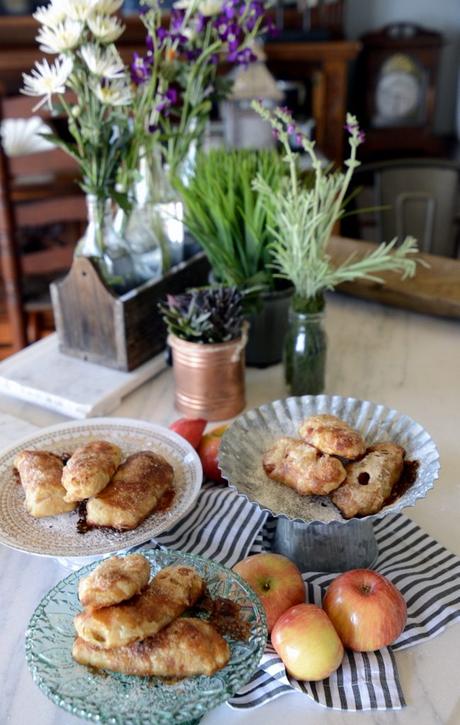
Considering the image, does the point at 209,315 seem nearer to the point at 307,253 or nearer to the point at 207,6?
the point at 307,253

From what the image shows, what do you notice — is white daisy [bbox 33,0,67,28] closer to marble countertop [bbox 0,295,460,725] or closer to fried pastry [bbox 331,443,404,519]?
marble countertop [bbox 0,295,460,725]

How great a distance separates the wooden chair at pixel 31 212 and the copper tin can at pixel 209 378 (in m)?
1.04

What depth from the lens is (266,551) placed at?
2.66ft

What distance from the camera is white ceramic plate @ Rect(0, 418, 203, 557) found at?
0.75m

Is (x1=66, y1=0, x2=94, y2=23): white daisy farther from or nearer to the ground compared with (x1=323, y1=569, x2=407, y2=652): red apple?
farther from the ground

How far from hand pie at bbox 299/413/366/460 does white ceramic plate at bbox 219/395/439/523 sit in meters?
0.05

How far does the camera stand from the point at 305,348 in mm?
1053

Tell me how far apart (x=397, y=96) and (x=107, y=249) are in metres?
2.42

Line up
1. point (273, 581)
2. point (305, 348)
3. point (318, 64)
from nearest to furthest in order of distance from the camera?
point (273, 581) → point (305, 348) → point (318, 64)

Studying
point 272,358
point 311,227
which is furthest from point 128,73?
point 272,358

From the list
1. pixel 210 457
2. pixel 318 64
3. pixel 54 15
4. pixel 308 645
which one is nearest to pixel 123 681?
pixel 308 645

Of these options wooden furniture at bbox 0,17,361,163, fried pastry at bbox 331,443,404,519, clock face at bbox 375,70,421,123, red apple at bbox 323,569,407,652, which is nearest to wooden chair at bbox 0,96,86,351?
wooden furniture at bbox 0,17,361,163

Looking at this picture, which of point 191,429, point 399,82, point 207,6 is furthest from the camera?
point 399,82

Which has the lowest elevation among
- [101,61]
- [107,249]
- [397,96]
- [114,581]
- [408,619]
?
[408,619]
